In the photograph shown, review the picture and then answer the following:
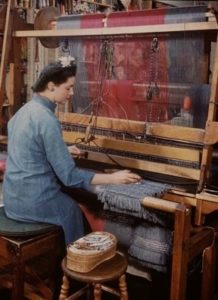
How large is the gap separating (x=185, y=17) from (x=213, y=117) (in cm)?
66

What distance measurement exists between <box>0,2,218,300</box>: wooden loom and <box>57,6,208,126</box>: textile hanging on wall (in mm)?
136

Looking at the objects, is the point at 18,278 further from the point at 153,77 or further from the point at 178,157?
the point at 153,77

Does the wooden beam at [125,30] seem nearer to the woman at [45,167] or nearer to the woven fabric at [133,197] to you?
the woman at [45,167]

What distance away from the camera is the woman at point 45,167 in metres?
2.16

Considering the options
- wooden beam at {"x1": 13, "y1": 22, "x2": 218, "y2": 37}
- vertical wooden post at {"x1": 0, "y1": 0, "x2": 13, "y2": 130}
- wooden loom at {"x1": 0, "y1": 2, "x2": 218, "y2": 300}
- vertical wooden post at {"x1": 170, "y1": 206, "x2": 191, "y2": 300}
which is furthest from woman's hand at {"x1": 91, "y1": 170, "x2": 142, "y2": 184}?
vertical wooden post at {"x1": 0, "y1": 0, "x2": 13, "y2": 130}

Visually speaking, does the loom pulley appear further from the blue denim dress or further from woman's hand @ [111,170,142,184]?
woman's hand @ [111,170,142,184]

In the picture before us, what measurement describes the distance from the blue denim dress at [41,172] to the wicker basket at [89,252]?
0.26 metres

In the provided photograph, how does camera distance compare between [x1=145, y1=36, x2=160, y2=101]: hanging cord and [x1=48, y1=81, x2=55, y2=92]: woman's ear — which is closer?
[x1=48, y1=81, x2=55, y2=92]: woman's ear

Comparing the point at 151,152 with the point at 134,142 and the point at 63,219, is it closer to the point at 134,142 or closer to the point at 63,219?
the point at 134,142

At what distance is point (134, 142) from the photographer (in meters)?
2.55

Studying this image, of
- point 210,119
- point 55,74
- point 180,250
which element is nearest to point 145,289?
point 180,250

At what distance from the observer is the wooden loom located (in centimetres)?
203

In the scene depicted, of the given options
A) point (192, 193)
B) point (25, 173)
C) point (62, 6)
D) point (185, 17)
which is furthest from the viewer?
point (62, 6)

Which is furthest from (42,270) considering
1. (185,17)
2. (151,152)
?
(185,17)
